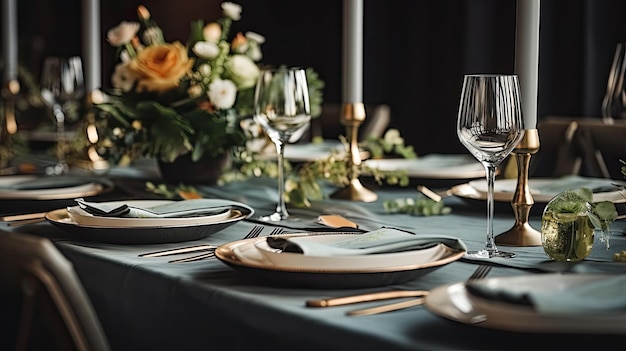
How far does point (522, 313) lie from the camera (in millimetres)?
996

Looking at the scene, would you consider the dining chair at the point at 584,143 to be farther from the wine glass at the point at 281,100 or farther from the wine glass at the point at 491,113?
the wine glass at the point at 491,113

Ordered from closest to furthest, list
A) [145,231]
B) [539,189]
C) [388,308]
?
[388,308]
[145,231]
[539,189]

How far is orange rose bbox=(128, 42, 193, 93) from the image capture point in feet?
7.21

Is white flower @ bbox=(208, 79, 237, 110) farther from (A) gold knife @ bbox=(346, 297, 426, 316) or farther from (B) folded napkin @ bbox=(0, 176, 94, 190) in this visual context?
(A) gold knife @ bbox=(346, 297, 426, 316)

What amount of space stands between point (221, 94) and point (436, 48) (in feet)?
7.84

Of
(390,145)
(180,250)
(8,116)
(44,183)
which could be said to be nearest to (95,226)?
(180,250)

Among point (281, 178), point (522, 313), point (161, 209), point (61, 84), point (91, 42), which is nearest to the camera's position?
point (522, 313)

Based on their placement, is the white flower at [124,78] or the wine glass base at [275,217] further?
the white flower at [124,78]

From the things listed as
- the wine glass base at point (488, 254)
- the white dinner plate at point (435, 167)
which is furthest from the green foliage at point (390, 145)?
the wine glass base at point (488, 254)

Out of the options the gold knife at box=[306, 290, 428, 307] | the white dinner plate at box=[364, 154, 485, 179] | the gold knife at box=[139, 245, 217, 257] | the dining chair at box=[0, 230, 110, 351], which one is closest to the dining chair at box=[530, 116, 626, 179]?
the white dinner plate at box=[364, 154, 485, 179]

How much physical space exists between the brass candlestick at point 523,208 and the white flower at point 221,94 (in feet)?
2.50

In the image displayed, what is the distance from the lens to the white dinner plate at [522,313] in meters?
0.97

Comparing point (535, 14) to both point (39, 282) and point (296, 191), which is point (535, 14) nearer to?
point (296, 191)

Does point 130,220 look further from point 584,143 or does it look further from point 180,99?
point 584,143
